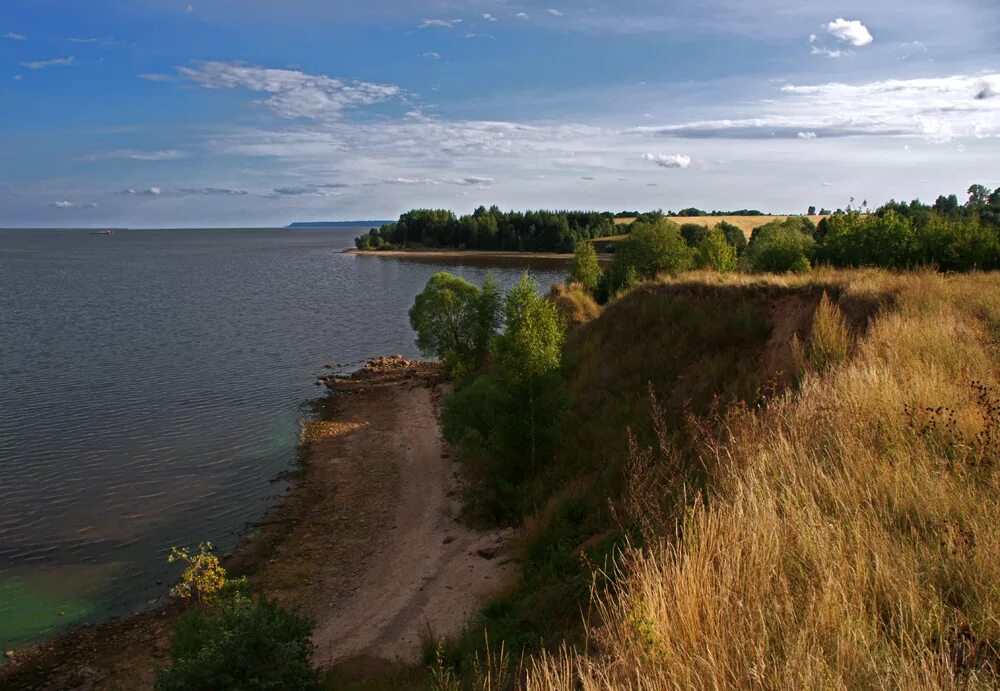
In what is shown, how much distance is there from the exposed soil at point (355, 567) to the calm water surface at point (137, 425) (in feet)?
4.72

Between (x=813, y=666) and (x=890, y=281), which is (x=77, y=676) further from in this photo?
(x=890, y=281)

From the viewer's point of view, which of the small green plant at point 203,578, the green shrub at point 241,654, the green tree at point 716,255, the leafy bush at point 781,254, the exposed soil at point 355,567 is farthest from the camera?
the green tree at point 716,255

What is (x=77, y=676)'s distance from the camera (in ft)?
49.3

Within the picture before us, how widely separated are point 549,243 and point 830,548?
13982 cm

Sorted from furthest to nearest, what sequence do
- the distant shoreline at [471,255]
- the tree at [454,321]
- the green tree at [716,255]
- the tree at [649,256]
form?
1. the distant shoreline at [471,255]
2. the tree at [649,256]
3. the green tree at [716,255]
4. the tree at [454,321]

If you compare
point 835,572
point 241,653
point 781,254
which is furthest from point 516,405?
point 781,254

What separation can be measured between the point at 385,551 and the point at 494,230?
135 meters

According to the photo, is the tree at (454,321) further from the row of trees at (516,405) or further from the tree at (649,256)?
the row of trees at (516,405)

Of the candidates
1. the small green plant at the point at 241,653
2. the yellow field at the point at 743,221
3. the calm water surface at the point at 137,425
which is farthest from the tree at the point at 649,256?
the yellow field at the point at 743,221

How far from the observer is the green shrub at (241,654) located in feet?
35.4

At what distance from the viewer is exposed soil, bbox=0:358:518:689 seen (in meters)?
15.1

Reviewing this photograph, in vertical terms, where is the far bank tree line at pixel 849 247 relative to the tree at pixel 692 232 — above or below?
below

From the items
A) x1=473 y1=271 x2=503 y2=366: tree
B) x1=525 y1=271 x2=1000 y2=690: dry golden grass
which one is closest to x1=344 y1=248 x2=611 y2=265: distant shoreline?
x1=473 y1=271 x2=503 y2=366: tree

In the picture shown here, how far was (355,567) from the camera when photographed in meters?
19.6
